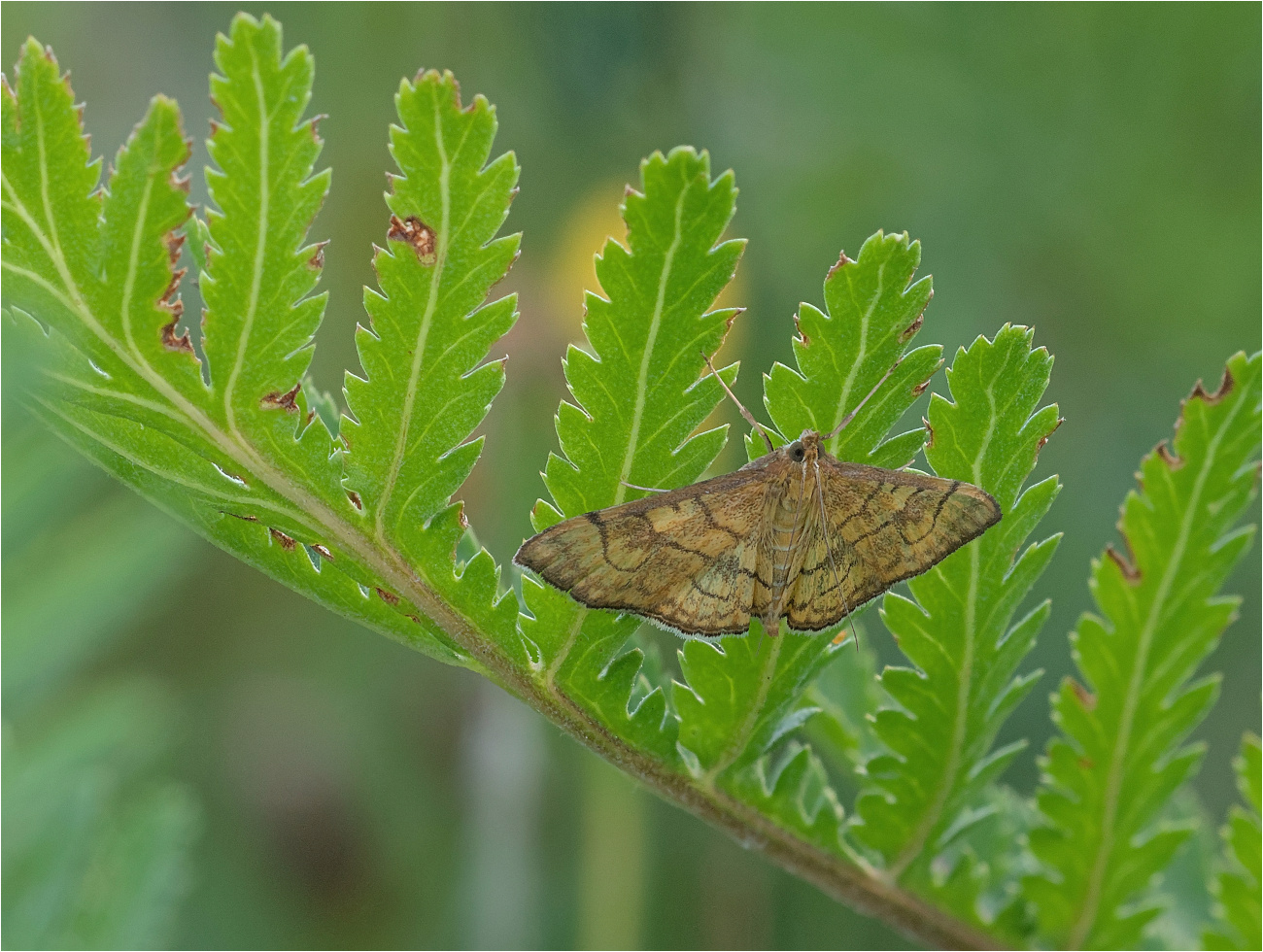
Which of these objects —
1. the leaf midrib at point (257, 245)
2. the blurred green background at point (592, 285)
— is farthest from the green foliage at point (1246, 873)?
the blurred green background at point (592, 285)

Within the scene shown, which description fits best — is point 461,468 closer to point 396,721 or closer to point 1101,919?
point 1101,919

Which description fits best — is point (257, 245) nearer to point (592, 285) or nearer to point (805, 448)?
point (805, 448)

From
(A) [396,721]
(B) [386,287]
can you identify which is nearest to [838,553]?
(B) [386,287]

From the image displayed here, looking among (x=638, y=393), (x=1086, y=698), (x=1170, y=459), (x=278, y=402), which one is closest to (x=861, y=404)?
(x=638, y=393)

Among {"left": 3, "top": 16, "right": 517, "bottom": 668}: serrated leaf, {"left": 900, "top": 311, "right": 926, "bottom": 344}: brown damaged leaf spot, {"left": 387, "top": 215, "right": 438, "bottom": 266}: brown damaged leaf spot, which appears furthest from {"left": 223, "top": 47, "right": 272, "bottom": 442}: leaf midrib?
{"left": 900, "top": 311, "right": 926, "bottom": 344}: brown damaged leaf spot

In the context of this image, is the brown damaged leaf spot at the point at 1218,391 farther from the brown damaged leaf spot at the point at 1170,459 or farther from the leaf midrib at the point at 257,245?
the leaf midrib at the point at 257,245

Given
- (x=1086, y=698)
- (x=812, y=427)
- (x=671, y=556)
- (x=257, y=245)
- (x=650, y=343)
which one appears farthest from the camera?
(x=671, y=556)
